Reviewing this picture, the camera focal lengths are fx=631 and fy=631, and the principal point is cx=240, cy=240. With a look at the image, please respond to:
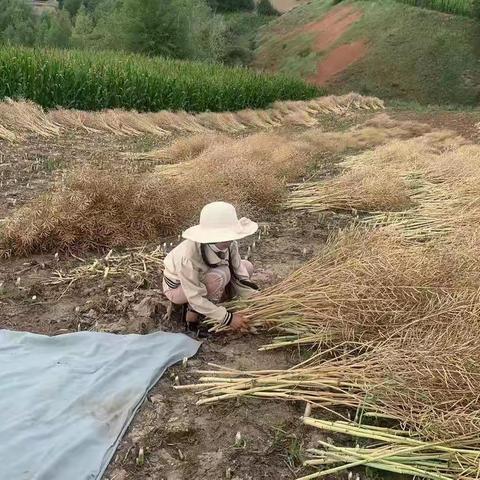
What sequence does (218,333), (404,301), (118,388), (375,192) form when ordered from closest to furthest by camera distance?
(118,388) → (404,301) → (218,333) → (375,192)

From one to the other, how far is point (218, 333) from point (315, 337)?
0.54 m

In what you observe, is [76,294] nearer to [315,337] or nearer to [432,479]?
[315,337]

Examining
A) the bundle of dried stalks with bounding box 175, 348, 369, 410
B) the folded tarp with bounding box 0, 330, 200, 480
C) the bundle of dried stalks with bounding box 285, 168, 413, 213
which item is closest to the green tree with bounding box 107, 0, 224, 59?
the bundle of dried stalks with bounding box 285, 168, 413, 213

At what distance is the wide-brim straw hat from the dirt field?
1.92ft

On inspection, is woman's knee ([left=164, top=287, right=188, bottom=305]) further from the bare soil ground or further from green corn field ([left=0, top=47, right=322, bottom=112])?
the bare soil ground

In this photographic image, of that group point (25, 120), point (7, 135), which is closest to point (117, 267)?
point (7, 135)

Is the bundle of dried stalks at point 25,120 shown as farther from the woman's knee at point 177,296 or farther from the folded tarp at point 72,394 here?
the folded tarp at point 72,394

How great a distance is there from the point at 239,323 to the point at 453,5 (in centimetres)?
3596

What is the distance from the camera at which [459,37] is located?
3153 centimetres

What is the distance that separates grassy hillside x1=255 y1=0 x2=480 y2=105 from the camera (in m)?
30.1

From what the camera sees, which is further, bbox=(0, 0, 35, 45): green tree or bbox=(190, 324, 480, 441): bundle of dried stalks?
bbox=(0, 0, 35, 45): green tree

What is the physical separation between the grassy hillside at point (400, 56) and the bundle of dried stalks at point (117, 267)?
27.9 m

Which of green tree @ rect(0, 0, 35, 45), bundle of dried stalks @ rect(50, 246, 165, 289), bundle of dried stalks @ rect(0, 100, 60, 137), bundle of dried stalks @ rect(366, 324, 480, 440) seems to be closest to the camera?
bundle of dried stalks @ rect(366, 324, 480, 440)

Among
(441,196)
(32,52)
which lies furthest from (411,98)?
(441,196)
